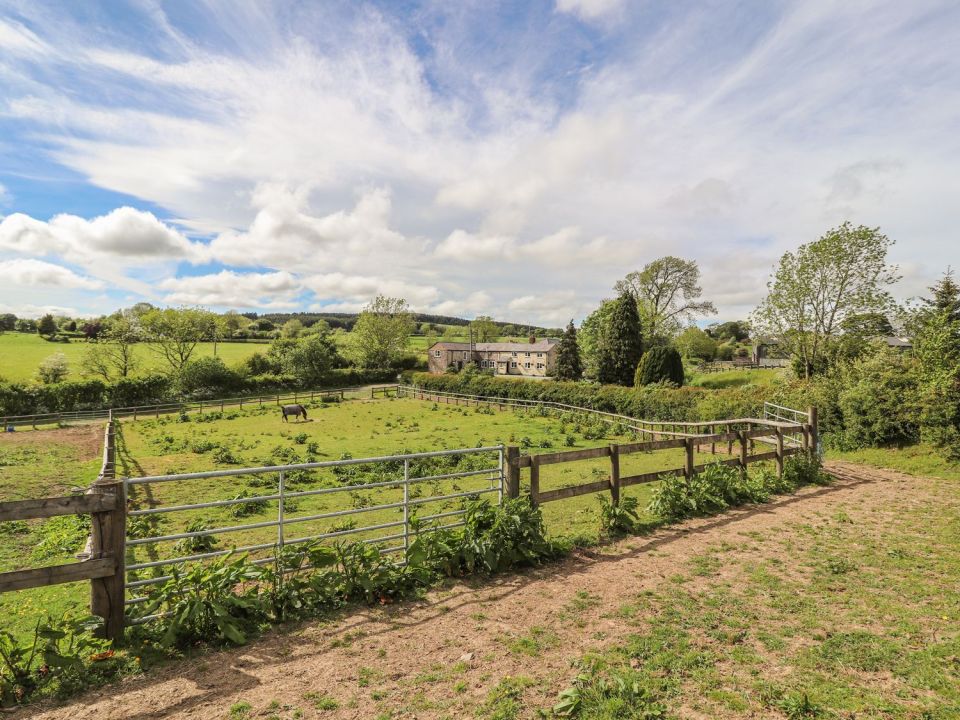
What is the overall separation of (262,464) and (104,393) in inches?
1225

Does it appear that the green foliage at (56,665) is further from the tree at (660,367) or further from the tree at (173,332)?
the tree at (173,332)

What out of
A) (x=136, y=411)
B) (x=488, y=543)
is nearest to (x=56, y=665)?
(x=488, y=543)

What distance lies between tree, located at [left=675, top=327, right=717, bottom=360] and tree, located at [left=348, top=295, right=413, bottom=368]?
4226cm

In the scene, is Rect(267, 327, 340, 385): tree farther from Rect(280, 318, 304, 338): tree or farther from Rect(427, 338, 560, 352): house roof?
Rect(280, 318, 304, 338): tree

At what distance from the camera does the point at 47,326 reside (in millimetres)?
71688

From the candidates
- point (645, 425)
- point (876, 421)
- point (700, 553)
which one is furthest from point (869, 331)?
point (700, 553)

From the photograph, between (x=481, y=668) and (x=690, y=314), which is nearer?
(x=481, y=668)

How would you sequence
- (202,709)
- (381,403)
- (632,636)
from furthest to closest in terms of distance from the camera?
(381,403) < (632,636) < (202,709)

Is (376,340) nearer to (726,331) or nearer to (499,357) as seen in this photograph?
(499,357)

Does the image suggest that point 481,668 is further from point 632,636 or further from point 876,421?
point 876,421

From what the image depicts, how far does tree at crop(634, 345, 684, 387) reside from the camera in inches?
1330

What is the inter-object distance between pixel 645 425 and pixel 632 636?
75.5 feet

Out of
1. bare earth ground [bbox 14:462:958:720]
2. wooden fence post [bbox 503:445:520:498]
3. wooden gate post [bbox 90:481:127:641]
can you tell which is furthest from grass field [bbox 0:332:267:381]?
wooden fence post [bbox 503:445:520:498]

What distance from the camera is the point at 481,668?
13.0 ft
